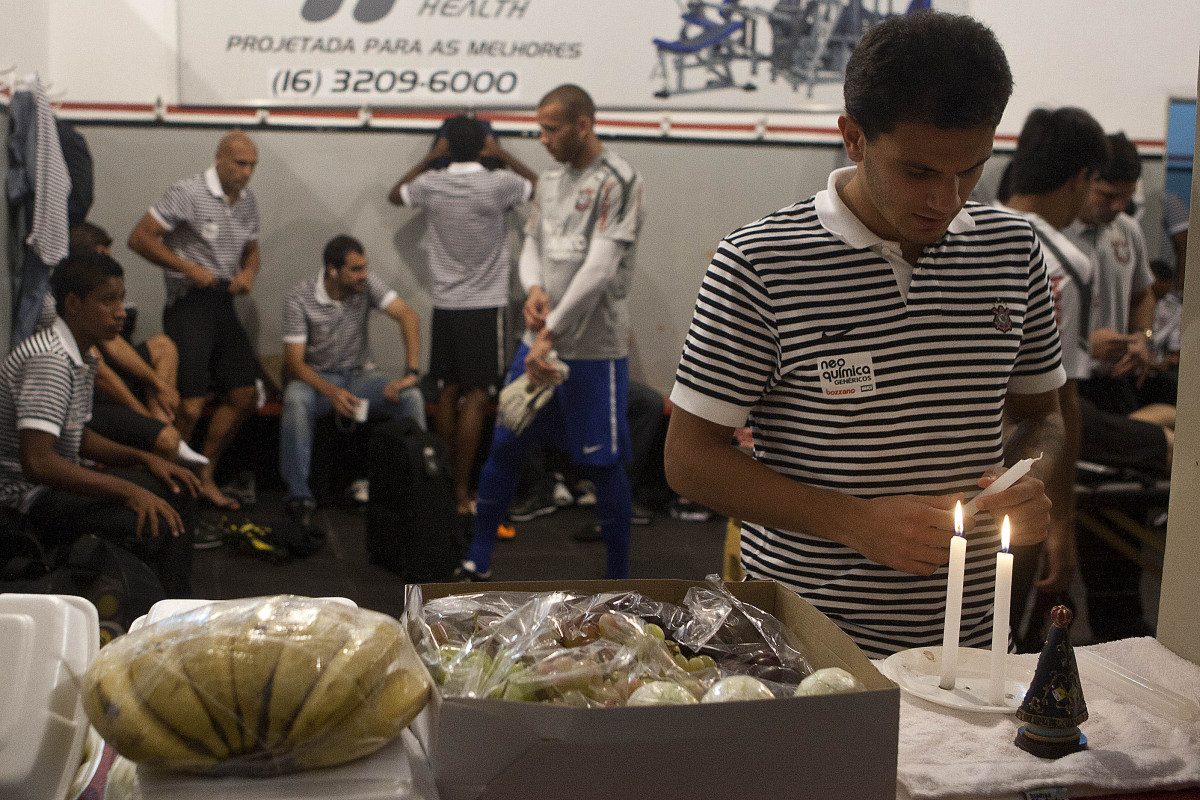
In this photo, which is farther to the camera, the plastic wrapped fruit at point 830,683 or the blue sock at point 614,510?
the blue sock at point 614,510

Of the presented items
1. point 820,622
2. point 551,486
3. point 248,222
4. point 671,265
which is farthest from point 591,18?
point 820,622

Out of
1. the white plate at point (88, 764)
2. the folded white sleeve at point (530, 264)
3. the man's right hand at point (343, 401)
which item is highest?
the folded white sleeve at point (530, 264)

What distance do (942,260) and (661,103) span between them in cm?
459

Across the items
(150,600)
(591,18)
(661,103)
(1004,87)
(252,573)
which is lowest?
(252,573)

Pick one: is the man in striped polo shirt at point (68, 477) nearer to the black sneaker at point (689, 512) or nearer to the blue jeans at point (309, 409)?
the blue jeans at point (309, 409)

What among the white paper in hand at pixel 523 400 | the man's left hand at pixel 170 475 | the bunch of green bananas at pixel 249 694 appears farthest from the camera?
the white paper in hand at pixel 523 400

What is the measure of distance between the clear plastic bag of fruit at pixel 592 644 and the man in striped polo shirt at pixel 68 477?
7.54 ft

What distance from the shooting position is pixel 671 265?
612 cm

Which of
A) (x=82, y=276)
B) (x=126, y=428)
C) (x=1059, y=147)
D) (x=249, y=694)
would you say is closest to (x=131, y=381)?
(x=126, y=428)

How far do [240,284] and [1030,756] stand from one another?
5.02m

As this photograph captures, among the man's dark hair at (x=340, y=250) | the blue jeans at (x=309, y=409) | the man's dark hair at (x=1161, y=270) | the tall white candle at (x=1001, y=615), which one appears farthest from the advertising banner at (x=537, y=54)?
the tall white candle at (x=1001, y=615)

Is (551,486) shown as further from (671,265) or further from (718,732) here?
(718,732)

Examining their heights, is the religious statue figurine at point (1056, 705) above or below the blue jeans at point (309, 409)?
above

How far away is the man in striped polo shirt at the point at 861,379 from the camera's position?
1281 mm
